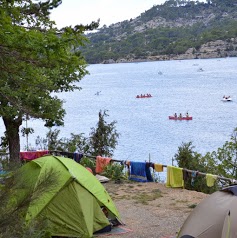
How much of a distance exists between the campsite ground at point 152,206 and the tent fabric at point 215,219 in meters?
2.85

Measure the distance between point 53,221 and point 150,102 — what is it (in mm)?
66572

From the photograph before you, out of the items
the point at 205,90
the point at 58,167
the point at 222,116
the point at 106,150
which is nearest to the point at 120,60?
the point at 205,90

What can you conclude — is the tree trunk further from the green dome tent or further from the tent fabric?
the tent fabric

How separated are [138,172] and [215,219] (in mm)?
9346

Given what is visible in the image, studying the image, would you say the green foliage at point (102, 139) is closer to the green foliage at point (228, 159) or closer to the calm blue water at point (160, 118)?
the calm blue water at point (160, 118)

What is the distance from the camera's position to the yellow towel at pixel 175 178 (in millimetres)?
15242

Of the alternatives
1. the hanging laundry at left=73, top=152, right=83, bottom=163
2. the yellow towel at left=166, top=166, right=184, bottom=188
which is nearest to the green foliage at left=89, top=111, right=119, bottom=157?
the hanging laundry at left=73, top=152, right=83, bottom=163

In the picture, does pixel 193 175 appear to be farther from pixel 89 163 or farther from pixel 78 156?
pixel 78 156

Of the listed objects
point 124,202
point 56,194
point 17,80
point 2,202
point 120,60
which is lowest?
point 124,202

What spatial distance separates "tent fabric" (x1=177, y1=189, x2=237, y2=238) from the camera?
727 cm

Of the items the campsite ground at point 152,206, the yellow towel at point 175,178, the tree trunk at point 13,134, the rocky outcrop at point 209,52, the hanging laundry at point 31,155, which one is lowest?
the campsite ground at point 152,206

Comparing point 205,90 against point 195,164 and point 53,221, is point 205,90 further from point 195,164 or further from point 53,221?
point 53,221

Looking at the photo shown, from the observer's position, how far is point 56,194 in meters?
10.1

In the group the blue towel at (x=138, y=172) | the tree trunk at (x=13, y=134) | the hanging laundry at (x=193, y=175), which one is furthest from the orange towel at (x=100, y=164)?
the hanging laundry at (x=193, y=175)
